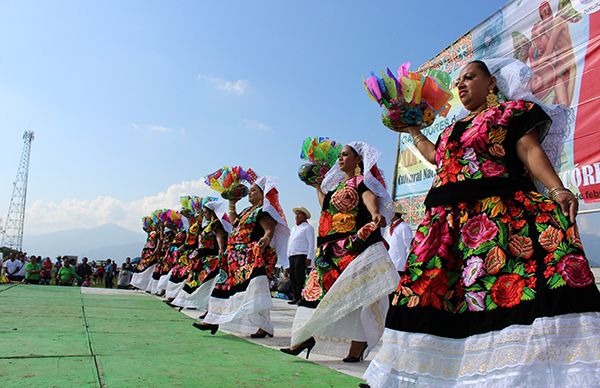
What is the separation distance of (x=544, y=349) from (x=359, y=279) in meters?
1.66

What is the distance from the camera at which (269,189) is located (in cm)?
512

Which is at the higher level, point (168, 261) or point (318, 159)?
point (318, 159)

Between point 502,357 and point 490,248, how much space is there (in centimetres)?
45

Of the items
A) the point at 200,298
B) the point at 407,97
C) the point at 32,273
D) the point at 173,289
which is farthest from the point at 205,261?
the point at 32,273

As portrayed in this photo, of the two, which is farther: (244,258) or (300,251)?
(300,251)

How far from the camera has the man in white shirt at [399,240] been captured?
6555mm

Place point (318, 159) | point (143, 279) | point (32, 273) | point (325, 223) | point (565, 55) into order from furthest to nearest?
1. point (32, 273)
2. point (143, 279)
3. point (565, 55)
4. point (318, 159)
5. point (325, 223)

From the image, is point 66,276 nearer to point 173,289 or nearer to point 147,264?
point 147,264

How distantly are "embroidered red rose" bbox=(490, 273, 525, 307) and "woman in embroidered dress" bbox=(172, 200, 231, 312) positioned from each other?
4.44 metres

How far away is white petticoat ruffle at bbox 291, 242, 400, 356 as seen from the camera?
3.25 metres

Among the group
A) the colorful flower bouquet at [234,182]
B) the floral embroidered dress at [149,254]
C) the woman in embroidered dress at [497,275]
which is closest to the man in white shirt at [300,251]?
the colorful flower bouquet at [234,182]

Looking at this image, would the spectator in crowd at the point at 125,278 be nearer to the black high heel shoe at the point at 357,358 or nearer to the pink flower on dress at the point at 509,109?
the black high heel shoe at the point at 357,358

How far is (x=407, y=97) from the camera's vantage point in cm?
270

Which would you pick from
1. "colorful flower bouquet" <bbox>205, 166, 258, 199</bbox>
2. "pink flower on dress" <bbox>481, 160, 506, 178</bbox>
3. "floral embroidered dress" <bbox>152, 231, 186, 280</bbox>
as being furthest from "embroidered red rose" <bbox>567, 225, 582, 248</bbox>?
"floral embroidered dress" <bbox>152, 231, 186, 280</bbox>
